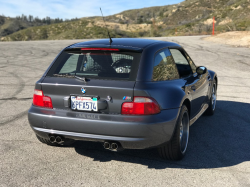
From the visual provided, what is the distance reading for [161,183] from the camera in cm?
360

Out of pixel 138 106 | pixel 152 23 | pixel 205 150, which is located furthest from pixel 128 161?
pixel 152 23

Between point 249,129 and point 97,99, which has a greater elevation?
point 97,99

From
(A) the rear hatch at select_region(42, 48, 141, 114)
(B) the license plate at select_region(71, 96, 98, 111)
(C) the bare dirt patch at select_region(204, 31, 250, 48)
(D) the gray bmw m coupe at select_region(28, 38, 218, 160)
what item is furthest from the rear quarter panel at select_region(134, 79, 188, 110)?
(C) the bare dirt patch at select_region(204, 31, 250, 48)

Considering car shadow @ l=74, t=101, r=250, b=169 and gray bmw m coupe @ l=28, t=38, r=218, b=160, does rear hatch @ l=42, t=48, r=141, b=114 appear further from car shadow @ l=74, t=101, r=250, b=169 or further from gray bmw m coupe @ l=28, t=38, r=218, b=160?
car shadow @ l=74, t=101, r=250, b=169

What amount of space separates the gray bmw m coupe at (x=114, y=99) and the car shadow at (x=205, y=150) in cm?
21

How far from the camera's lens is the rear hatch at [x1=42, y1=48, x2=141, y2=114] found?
12.2ft

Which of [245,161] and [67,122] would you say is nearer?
[67,122]

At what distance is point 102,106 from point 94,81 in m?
0.31

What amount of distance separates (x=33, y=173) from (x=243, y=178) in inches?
95.7

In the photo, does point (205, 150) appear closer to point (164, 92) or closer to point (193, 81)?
point (193, 81)

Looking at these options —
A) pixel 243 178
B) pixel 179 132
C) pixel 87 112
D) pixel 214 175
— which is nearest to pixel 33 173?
pixel 87 112

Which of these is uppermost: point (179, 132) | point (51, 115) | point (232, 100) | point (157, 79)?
point (157, 79)

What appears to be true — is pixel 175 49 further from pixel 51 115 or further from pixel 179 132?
pixel 51 115

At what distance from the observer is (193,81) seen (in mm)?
4988
